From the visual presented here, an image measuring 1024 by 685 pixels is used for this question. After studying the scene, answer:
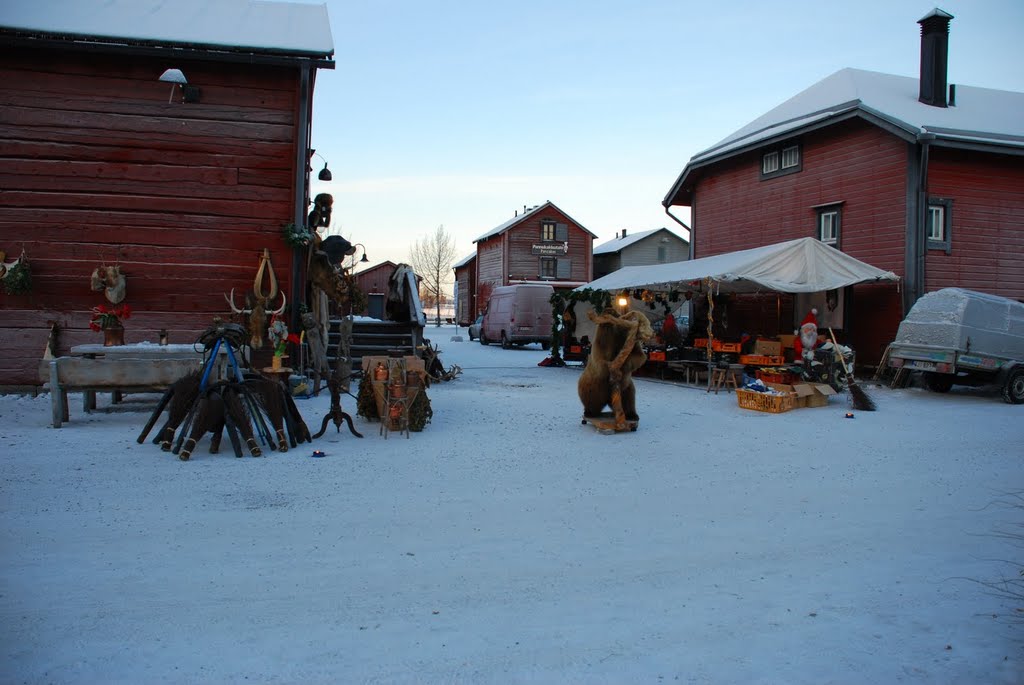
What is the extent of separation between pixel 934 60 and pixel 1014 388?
980 centimetres

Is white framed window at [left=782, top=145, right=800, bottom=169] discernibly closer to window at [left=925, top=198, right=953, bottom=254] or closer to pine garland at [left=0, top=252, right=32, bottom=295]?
window at [left=925, top=198, right=953, bottom=254]

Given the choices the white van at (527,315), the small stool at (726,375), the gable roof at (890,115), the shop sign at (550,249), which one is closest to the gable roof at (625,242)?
the shop sign at (550,249)

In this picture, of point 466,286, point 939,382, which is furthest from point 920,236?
point 466,286

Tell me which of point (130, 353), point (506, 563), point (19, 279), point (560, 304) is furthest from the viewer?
point (560, 304)

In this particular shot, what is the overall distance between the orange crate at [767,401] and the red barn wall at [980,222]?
6.88 meters

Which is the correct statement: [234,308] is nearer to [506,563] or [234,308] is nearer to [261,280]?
[261,280]

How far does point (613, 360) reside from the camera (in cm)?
967

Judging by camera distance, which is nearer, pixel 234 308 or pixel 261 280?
pixel 234 308

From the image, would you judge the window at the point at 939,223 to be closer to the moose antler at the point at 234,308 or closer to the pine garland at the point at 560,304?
the pine garland at the point at 560,304

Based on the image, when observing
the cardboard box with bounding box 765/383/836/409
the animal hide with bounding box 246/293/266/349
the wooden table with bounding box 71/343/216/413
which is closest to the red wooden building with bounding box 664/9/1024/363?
the cardboard box with bounding box 765/383/836/409

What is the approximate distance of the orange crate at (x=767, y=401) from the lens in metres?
11.5

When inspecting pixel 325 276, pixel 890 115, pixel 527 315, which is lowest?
pixel 527 315

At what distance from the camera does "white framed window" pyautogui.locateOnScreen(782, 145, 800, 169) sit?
19.8 meters

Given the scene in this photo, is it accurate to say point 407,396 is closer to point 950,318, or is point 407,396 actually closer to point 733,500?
point 733,500
